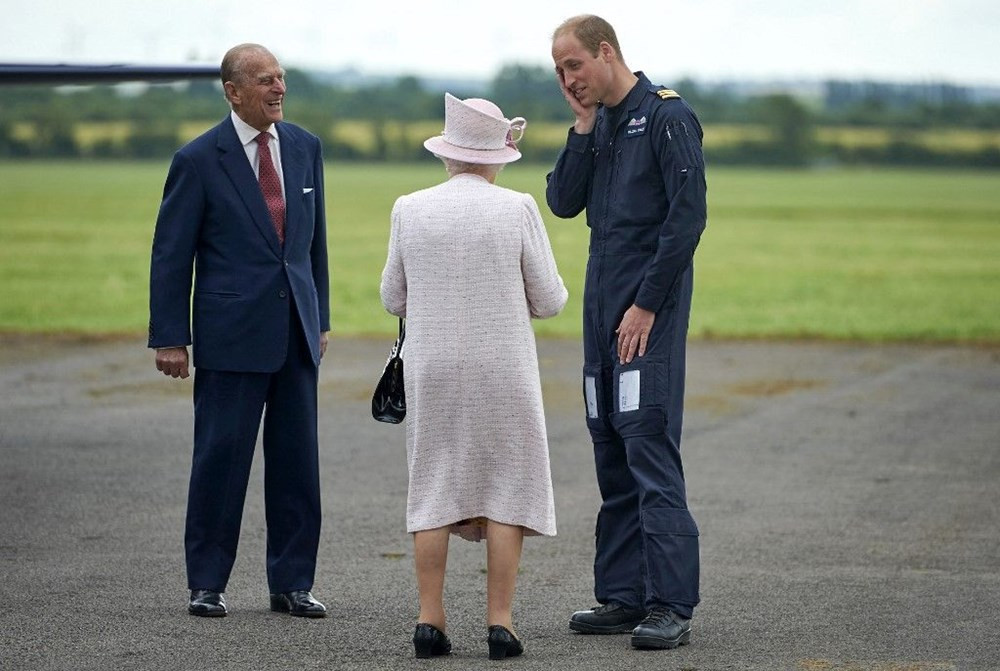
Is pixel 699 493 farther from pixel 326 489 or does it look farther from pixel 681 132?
pixel 681 132

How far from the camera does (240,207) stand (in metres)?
6.26

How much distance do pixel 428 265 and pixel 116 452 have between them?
5613 millimetres

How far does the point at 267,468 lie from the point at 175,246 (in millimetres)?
934

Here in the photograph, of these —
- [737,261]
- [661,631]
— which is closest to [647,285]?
[661,631]

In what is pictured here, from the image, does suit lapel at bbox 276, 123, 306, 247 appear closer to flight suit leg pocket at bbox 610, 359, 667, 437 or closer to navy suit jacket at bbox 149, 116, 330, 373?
navy suit jacket at bbox 149, 116, 330, 373

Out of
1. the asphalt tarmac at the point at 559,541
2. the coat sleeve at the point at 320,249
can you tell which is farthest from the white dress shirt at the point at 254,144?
the asphalt tarmac at the point at 559,541

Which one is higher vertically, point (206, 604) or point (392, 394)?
point (392, 394)

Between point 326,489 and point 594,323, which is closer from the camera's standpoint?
point 594,323

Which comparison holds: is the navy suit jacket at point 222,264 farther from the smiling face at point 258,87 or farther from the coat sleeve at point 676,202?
the coat sleeve at point 676,202

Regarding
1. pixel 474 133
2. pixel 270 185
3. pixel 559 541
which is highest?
pixel 474 133

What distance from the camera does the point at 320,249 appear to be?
665cm

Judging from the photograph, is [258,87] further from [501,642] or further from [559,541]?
[559,541]

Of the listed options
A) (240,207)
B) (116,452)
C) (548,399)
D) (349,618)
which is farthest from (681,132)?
(548,399)

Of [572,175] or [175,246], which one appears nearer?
[572,175]
